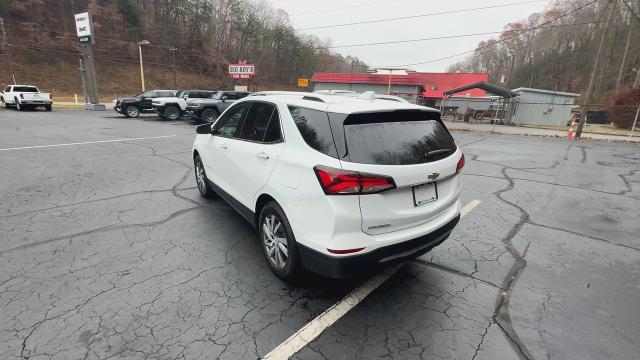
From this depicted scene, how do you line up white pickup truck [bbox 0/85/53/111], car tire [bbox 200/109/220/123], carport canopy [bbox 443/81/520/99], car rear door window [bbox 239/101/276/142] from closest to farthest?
car rear door window [bbox 239/101/276/142]
car tire [bbox 200/109/220/123]
white pickup truck [bbox 0/85/53/111]
carport canopy [bbox 443/81/520/99]

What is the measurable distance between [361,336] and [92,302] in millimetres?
2224

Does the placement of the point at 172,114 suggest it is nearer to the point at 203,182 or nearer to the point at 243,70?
the point at 203,182

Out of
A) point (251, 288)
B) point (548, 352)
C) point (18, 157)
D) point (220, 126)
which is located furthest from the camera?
point (18, 157)

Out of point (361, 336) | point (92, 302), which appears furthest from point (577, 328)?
point (92, 302)

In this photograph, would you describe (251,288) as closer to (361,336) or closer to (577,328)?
(361,336)

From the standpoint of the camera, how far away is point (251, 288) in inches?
114

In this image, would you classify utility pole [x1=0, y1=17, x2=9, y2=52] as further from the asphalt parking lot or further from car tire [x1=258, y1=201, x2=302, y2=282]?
car tire [x1=258, y1=201, x2=302, y2=282]

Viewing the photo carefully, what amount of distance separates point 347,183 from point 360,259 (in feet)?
1.94

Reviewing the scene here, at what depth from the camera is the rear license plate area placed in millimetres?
2594

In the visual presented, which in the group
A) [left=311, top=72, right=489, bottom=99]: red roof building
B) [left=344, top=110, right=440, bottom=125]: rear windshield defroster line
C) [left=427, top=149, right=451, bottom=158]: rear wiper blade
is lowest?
[left=427, top=149, right=451, bottom=158]: rear wiper blade

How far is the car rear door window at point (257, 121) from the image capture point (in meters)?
3.27

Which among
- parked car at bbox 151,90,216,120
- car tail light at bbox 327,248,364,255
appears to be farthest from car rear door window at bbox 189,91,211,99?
car tail light at bbox 327,248,364,255

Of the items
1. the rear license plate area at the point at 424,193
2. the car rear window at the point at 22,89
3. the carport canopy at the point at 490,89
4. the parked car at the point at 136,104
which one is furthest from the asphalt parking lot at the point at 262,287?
the car rear window at the point at 22,89

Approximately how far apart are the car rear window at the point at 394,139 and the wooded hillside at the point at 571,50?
4090 cm
